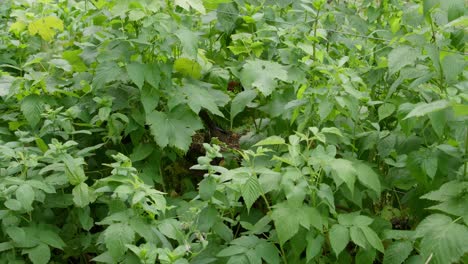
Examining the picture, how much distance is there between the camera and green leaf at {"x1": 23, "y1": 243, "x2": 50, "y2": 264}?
2.41 meters

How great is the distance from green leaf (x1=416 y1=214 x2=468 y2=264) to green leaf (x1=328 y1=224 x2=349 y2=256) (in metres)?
0.23

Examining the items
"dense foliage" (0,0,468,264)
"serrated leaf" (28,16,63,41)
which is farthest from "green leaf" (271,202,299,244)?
"serrated leaf" (28,16,63,41)

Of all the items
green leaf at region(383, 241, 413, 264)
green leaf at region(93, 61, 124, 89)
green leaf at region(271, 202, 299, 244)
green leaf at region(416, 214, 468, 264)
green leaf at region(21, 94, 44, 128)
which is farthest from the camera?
green leaf at region(21, 94, 44, 128)

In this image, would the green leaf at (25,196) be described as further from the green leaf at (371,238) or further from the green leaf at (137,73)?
the green leaf at (371,238)

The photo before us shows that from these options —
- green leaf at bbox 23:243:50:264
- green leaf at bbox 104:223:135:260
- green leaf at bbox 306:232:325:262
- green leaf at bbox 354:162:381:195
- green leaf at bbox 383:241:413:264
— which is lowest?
green leaf at bbox 23:243:50:264

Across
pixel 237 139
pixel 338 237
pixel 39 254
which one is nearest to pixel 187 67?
pixel 237 139

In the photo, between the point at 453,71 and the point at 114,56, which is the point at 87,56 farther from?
the point at 453,71

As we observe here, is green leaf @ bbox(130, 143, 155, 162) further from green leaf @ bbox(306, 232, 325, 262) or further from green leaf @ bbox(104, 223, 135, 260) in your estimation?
green leaf @ bbox(306, 232, 325, 262)

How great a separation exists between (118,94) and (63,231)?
604 mm

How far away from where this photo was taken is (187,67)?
2943mm

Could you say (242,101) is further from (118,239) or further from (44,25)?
(44,25)

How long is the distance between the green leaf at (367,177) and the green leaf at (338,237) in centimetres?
23

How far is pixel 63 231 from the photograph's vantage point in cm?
270

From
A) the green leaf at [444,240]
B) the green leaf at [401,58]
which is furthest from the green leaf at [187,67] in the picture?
the green leaf at [444,240]
